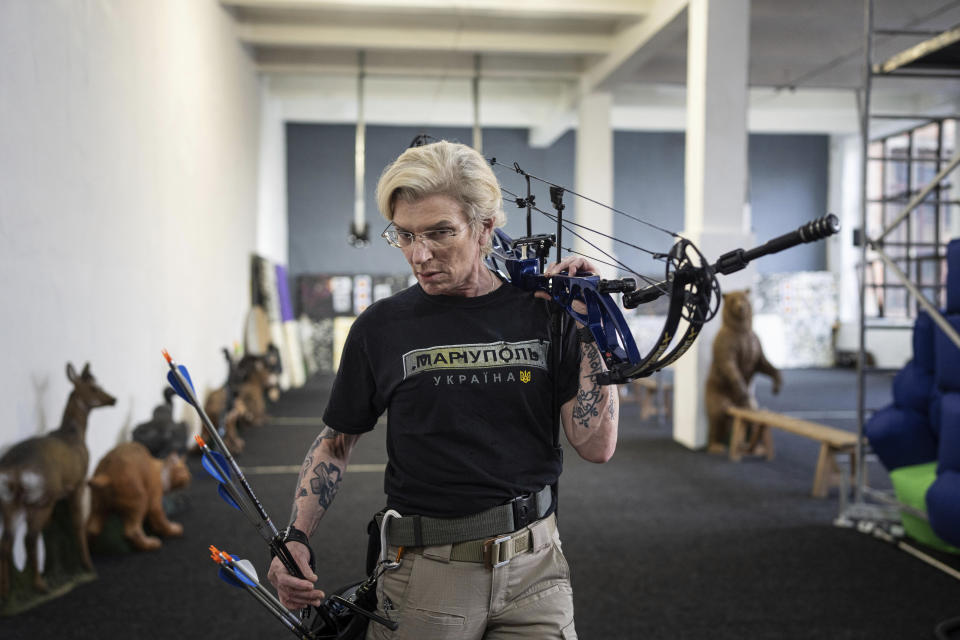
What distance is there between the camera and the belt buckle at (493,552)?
1.31 metres

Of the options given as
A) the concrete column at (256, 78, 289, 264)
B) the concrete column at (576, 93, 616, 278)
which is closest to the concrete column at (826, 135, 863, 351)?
the concrete column at (576, 93, 616, 278)

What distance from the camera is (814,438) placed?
461 centimetres

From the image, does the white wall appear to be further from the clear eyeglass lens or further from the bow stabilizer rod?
the bow stabilizer rod

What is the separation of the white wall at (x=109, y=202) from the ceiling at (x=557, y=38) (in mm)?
1228

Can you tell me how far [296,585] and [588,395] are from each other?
1.96 feet

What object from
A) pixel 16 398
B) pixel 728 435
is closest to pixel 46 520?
pixel 16 398

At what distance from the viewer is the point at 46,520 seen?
296 cm

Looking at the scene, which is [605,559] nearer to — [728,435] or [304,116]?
[728,435]

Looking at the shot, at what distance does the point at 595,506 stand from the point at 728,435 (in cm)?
190

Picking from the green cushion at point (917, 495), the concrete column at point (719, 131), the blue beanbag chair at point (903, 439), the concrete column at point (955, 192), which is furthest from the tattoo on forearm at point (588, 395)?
the concrete column at point (955, 192)

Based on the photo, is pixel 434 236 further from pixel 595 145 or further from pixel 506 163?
pixel 506 163

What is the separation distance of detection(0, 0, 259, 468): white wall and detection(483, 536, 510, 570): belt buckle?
7.63 ft

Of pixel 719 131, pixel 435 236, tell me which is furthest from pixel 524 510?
pixel 719 131

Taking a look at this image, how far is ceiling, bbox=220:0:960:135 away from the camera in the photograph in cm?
667
